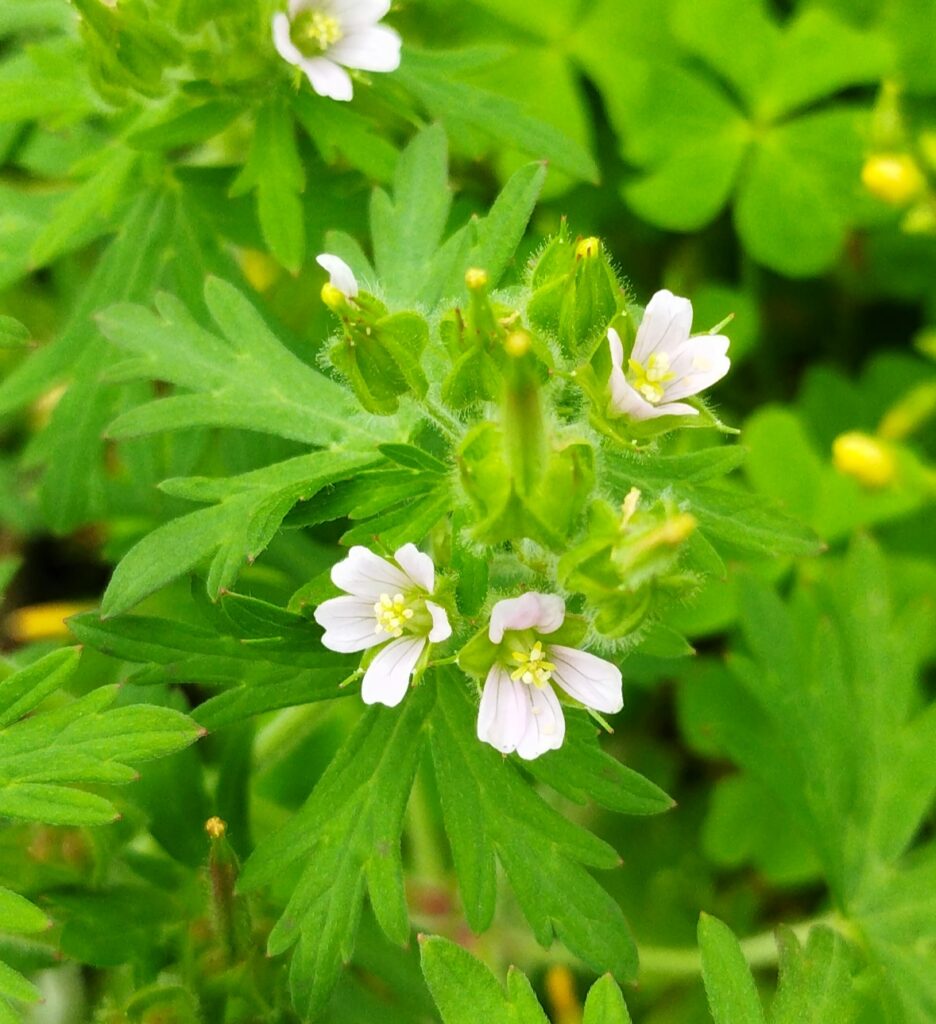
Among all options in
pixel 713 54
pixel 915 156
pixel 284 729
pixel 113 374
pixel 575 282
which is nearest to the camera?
pixel 575 282

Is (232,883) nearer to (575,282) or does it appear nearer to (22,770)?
(22,770)

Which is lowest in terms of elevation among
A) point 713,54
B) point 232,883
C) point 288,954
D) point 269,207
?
point 288,954

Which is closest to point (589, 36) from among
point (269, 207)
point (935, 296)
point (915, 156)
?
point (915, 156)

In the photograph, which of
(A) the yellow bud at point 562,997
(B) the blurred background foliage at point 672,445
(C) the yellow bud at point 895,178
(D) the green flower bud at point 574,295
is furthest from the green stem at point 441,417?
(A) the yellow bud at point 562,997

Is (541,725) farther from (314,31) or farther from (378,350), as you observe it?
(314,31)

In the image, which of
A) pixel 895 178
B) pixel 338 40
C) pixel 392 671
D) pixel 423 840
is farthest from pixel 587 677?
pixel 895 178

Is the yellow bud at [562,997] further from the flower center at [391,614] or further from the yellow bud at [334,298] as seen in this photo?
the yellow bud at [334,298]

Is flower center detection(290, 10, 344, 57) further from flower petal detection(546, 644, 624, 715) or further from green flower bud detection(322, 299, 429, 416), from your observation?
flower petal detection(546, 644, 624, 715)

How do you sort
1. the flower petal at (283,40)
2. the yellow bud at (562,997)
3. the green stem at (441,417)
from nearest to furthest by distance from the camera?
the green stem at (441,417), the flower petal at (283,40), the yellow bud at (562,997)
